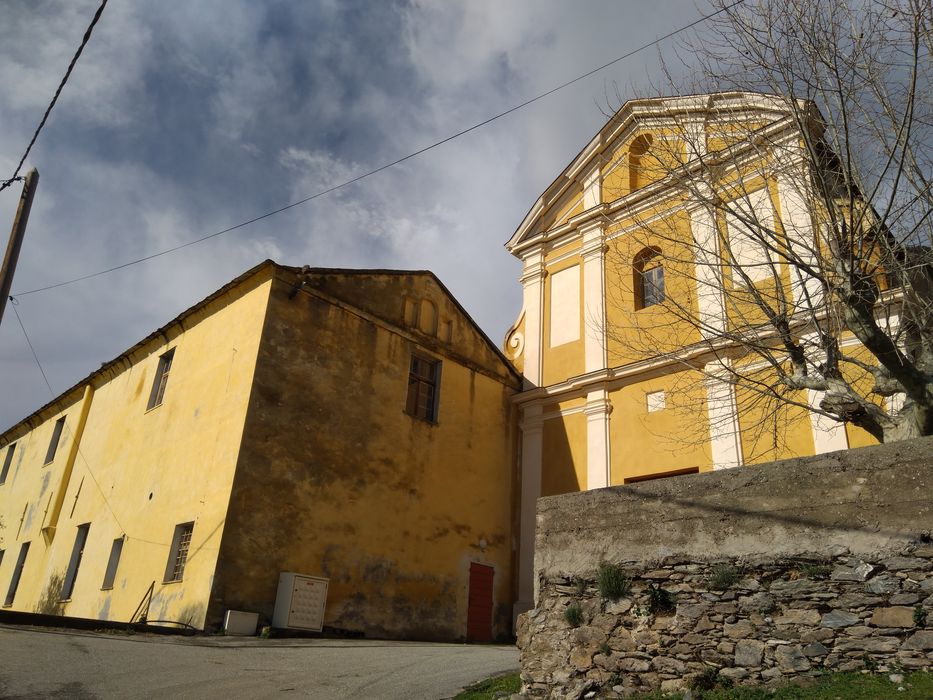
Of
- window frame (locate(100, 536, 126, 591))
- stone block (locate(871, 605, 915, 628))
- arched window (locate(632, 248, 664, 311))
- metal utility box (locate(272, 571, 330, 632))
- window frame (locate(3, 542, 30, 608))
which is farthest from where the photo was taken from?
window frame (locate(3, 542, 30, 608))

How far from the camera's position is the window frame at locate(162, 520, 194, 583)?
1311 centimetres

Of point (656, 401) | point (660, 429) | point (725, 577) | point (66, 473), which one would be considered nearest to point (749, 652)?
point (725, 577)

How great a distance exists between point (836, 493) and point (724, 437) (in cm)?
905

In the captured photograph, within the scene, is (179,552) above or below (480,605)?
above

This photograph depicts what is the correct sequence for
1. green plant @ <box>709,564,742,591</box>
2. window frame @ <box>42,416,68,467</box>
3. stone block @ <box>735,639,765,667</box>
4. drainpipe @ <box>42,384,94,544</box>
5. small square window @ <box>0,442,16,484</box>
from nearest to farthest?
stone block @ <box>735,639,765,667</box> → green plant @ <box>709,564,742,591</box> → drainpipe @ <box>42,384,94,544</box> → window frame @ <box>42,416,68,467</box> → small square window @ <box>0,442,16,484</box>

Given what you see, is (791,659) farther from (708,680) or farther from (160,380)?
(160,380)

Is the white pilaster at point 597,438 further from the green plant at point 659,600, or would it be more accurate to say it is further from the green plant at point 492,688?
the green plant at point 659,600

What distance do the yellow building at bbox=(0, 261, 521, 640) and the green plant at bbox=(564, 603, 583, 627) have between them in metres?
6.90

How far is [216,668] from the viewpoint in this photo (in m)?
8.46

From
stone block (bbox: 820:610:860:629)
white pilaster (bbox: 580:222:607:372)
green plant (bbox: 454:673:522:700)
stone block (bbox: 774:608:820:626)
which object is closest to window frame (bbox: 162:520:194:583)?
green plant (bbox: 454:673:522:700)

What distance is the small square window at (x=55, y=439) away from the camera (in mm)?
21656

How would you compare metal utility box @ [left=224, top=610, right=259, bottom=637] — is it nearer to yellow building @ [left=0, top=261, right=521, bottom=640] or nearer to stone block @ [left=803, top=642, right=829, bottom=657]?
yellow building @ [left=0, top=261, right=521, bottom=640]

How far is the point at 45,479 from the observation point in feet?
68.0

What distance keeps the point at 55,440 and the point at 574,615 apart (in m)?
19.8
